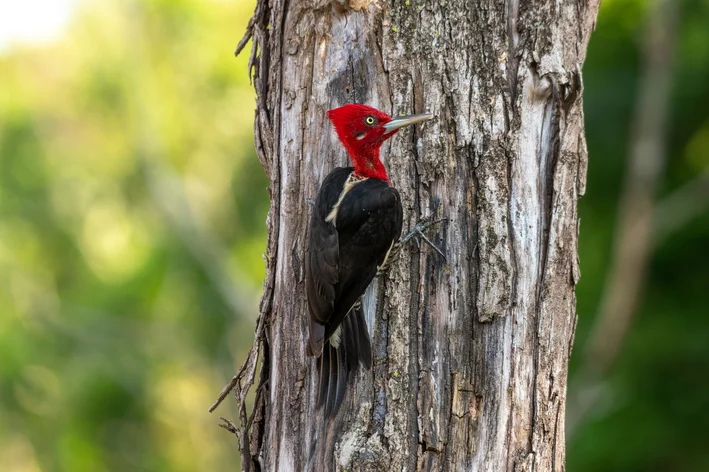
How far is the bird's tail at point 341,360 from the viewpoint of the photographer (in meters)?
2.73

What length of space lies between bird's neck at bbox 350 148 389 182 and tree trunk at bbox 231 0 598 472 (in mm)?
A: 44

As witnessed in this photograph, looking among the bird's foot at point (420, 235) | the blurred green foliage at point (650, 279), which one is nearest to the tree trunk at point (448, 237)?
the bird's foot at point (420, 235)

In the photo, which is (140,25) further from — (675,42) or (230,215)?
(675,42)

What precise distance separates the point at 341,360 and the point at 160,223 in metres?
9.02

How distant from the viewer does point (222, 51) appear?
10461 mm

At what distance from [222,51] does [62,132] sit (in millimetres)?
3605

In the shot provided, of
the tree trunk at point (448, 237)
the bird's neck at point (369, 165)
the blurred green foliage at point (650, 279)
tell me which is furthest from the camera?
the blurred green foliage at point (650, 279)

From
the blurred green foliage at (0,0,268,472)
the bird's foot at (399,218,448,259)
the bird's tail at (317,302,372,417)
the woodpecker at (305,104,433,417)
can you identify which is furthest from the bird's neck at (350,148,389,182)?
the blurred green foliage at (0,0,268,472)

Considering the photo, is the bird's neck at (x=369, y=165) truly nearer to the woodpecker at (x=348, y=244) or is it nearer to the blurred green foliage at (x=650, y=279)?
the woodpecker at (x=348, y=244)

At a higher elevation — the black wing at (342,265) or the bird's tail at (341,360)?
the black wing at (342,265)

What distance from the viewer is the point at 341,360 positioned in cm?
276

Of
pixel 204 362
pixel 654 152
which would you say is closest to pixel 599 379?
pixel 654 152

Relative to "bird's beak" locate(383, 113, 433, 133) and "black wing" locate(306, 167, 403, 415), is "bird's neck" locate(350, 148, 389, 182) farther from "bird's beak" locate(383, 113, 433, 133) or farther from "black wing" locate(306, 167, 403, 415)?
"bird's beak" locate(383, 113, 433, 133)

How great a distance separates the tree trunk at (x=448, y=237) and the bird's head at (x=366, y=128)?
2.5 inches
